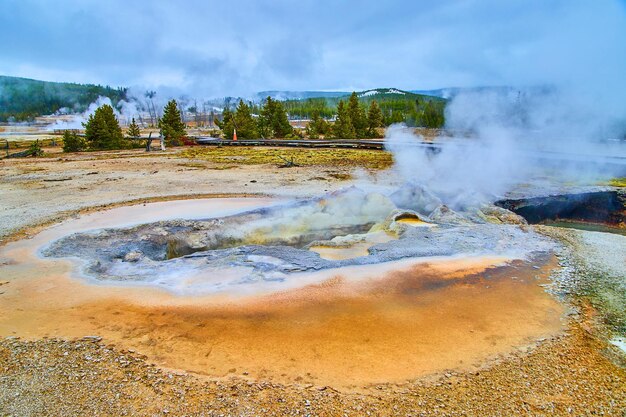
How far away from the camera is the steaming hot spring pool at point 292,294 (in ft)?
16.3

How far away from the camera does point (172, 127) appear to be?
3744 centimetres

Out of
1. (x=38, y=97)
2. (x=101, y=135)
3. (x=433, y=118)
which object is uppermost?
(x=38, y=97)

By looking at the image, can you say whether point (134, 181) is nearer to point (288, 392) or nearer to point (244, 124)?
point (288, 392)

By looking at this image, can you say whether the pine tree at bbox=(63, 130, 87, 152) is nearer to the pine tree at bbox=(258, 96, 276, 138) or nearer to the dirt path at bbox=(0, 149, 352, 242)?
the dirt path at bbox=(0, 149, 352, 242)

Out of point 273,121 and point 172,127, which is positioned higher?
point 273,121

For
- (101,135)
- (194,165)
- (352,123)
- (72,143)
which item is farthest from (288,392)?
(352,123)

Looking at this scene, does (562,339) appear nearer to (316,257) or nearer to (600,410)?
(600,410)

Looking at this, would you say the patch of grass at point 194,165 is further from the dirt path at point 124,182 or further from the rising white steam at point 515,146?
the rising white steam at point 515,146

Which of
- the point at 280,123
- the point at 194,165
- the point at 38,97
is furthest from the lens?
the point at 38,97

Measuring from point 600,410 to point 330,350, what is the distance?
279 centimetres

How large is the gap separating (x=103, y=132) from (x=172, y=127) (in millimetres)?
6314

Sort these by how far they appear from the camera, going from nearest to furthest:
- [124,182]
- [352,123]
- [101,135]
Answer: [124,182] < [101,135] < [352,123]

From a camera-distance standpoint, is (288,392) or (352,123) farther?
(352,123)

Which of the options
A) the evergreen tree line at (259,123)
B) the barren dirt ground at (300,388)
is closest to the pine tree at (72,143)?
the evergreen tree line at (259,123)
